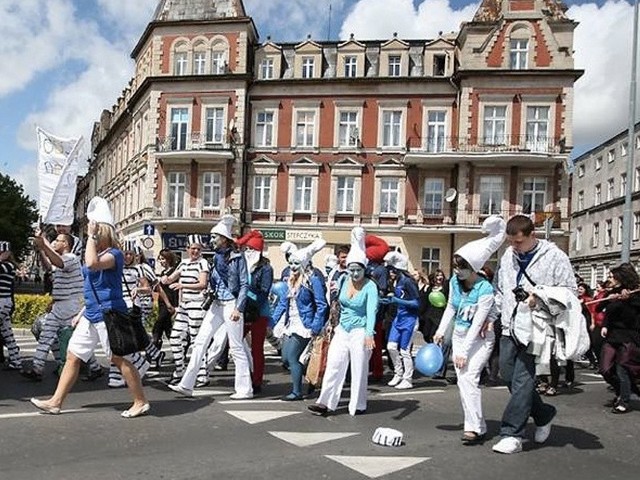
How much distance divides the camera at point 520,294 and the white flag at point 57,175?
5.20 metres

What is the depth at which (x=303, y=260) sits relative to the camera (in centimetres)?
802

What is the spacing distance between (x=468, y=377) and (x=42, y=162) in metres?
5.53

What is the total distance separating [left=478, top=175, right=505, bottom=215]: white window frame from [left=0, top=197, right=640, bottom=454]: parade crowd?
Result: 24.2 meters

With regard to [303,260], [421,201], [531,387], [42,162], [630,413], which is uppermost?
[421,201]

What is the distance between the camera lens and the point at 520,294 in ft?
18.5

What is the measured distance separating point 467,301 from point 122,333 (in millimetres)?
→ 3206

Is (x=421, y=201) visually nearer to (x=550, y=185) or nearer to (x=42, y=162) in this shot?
(x=550, y=185)

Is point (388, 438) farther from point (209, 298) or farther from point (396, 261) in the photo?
point (396, 261)

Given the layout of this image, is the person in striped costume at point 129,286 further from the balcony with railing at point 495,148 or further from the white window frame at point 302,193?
the white window frame at point 302,193

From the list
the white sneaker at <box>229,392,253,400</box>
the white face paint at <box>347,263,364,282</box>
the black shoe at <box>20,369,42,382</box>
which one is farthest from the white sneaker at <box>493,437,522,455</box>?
the black shoe at <box>20,369,42,382</box>

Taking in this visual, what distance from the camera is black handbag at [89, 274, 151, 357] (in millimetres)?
6258

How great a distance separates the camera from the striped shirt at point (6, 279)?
891 centimetres

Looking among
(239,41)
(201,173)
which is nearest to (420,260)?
(201,173)

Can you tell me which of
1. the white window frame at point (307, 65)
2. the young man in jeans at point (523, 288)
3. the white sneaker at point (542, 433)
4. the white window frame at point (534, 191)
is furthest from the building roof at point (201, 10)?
the white sneaker at point (542, 433)
